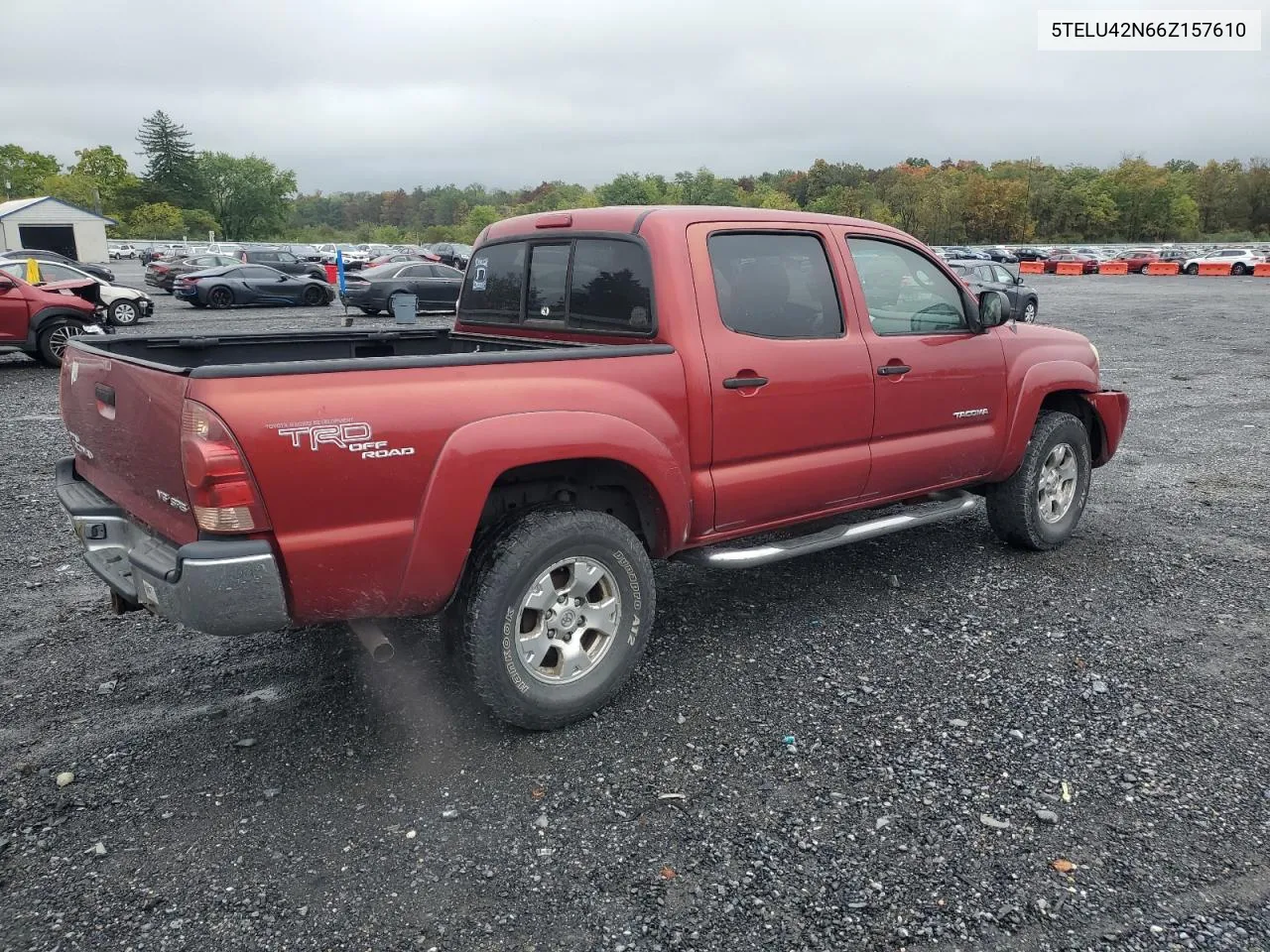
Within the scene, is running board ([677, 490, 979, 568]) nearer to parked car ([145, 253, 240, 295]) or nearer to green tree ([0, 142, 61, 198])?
parked car ([145, 253, 240, 295])

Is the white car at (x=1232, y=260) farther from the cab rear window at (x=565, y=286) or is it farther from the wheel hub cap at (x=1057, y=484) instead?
the cab rear window at (x=565, y=286)

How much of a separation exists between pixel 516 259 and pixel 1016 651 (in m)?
3.06

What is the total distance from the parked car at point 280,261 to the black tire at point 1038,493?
3184 centimetres

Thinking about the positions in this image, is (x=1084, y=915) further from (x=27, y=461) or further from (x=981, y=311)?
(x=27, y=461)

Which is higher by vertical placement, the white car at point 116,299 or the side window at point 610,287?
the side window at point 610,287

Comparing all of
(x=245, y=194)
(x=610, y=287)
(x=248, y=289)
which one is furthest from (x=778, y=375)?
(x=245, y=194)

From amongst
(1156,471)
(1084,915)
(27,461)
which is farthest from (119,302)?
(1084,915)

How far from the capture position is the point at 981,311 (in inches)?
198

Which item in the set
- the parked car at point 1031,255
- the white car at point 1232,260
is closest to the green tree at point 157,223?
the parked car at point 1031,255

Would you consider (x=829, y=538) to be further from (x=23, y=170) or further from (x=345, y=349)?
(x=23, y=170)

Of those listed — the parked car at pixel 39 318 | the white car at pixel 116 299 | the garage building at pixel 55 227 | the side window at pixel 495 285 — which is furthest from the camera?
the garage building at pixel 55 227

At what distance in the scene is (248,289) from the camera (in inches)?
1030

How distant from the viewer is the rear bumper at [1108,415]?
5.82 metres

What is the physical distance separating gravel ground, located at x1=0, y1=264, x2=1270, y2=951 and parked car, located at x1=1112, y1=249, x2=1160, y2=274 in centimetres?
5562
